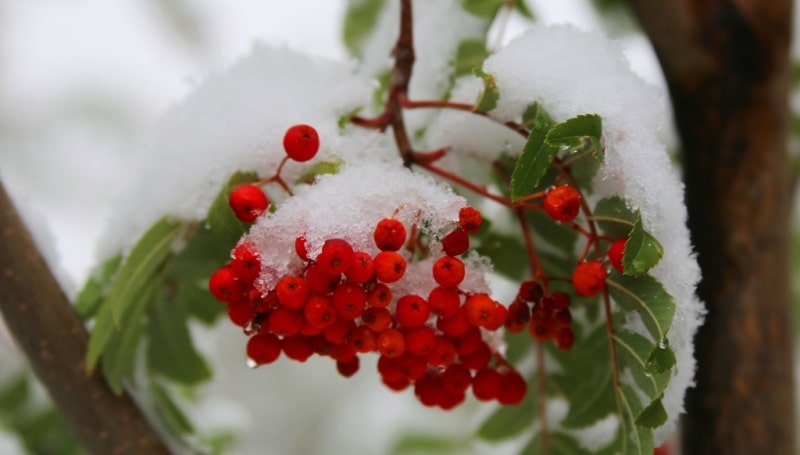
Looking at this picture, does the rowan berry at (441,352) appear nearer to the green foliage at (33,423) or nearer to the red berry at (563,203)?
the red berry at (563,203)

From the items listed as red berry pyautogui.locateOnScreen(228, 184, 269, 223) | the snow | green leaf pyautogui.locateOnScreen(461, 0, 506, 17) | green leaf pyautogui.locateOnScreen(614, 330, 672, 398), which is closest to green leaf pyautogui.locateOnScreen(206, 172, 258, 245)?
red berry pyautogui.locateOnScreen(228, 184, 269, 223)

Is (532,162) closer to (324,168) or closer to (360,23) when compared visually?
(324,168)

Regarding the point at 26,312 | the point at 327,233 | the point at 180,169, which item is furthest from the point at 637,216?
the point at 26,312

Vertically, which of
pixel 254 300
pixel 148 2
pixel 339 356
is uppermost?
pixel 254 300

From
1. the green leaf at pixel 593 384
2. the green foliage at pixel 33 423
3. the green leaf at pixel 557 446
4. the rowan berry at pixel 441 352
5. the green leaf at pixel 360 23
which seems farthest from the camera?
the green leaf at pixel 360 23

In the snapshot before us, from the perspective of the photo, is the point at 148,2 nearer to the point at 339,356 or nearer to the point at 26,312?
the point at 26,312

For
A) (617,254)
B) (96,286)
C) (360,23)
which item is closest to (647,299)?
(617,254)

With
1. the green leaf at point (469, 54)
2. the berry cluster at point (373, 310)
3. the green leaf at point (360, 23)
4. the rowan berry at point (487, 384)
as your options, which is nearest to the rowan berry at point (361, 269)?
the berry cluster at point (373, 310)
